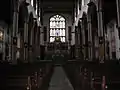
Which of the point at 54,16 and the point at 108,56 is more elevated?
the point at 54,16

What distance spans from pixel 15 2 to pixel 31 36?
26.1 feet

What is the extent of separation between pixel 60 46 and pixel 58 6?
7.63m

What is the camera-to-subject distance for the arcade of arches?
6954mm

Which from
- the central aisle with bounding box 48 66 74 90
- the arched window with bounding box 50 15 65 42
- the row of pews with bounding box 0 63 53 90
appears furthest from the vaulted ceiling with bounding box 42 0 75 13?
the row of pews with bounding box 0 63 53 90

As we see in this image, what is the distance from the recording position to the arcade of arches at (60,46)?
6.95 m

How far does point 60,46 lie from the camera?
33.8m

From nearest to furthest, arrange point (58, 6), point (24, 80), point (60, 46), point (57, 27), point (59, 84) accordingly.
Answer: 1. point (24, 80)
2. point (59, 84)
3. point (60, 46)
4. point (58, 6)
5. point (57, 27)

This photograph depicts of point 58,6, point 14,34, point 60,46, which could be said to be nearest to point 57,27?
point 58,6

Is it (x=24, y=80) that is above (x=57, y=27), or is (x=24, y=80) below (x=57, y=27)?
below

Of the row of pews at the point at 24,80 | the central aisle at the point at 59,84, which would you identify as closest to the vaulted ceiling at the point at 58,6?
the central aisle at the point at 59,84

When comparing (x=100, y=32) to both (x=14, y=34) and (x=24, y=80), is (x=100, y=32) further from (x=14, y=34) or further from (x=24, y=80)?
(x=24, y=80)

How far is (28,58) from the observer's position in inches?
918

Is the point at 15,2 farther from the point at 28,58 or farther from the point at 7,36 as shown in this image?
the point at 28,58

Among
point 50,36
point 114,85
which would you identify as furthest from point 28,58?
point 114,85
